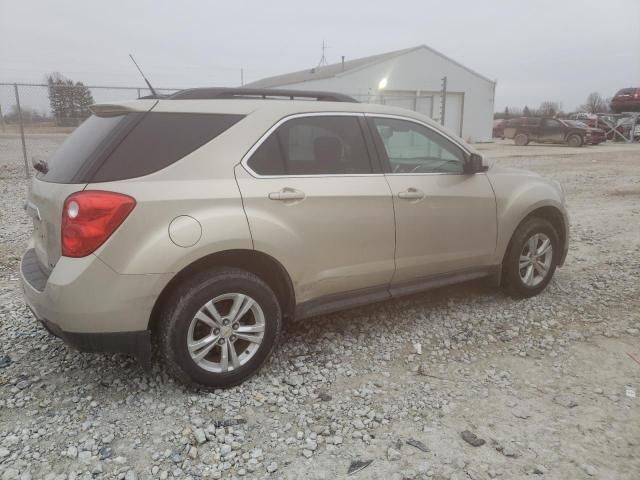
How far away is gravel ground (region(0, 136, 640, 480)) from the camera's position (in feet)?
7.97

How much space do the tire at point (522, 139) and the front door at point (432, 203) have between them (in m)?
24.0

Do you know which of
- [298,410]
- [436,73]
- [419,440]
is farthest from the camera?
[436,73]

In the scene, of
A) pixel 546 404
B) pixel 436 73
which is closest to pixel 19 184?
pixel 546 404

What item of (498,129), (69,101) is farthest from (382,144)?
(498,129)

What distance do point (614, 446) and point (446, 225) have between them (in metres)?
1.77

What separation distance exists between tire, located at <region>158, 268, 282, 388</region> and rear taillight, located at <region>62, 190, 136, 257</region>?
50 centimetres

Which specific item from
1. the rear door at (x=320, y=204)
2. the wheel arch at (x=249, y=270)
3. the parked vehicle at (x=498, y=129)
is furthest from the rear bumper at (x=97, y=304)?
the parked vehicle at (x=498, y=129)

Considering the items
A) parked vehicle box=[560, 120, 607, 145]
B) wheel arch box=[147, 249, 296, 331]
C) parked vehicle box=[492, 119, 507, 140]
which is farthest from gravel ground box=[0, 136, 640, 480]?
parked vehicle box=[492, 119, 507, 140]

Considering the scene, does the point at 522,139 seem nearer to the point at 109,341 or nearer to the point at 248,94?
the point at 248,94

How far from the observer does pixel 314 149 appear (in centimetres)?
327

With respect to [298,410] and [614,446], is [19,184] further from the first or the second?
[614,446]

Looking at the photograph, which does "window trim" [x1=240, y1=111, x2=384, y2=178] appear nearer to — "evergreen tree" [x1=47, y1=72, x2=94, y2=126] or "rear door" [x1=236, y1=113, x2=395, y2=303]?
"rear door" [x1=236, y1=113, x2=395, y2=303]

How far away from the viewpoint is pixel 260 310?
9.90ft

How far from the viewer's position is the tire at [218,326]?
109 inches
